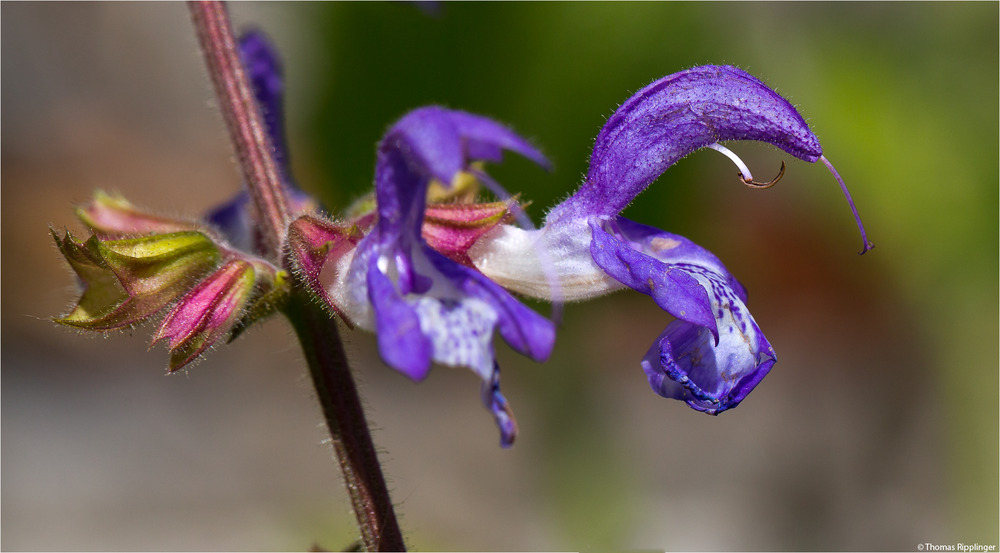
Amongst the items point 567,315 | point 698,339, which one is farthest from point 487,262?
point 567,315

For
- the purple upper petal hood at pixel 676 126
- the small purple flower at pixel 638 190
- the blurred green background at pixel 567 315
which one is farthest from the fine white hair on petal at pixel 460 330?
the blurred green background at pixel 567 315

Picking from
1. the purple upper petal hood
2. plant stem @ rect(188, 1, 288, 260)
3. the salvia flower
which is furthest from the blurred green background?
the purple upper petal hood

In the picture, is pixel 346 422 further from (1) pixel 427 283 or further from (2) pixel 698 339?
(2) pixel 698 339

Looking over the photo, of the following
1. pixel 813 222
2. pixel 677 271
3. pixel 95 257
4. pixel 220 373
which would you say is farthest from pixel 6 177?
pixel 677 271

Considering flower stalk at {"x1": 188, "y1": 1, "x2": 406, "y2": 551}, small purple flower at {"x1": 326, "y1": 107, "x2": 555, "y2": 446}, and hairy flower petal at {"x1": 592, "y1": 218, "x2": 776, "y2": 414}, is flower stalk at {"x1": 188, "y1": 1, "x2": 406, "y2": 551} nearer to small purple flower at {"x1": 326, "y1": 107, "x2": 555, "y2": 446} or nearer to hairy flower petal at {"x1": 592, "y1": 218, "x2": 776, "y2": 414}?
small purple flower at {"x1": 326, "y1": 107, "x2": 555, "y2": 446}

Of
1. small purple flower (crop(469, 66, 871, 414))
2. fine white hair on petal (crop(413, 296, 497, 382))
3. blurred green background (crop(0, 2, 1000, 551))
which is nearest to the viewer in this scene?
fine white hair on petal (crop(413, 296, 497, 382))
